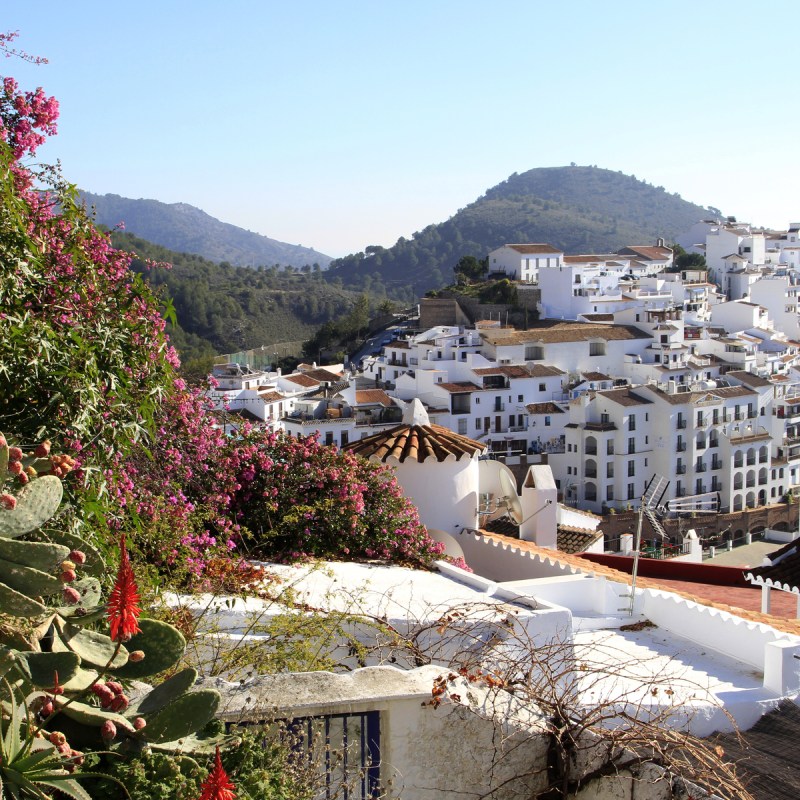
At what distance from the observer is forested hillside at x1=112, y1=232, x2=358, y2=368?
3388 inches

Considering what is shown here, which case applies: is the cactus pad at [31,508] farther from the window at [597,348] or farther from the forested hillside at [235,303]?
the forested hillside at [235,303]

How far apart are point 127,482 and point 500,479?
7124 mm

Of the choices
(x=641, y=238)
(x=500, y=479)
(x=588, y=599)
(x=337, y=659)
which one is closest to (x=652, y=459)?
(x=500, y=479)

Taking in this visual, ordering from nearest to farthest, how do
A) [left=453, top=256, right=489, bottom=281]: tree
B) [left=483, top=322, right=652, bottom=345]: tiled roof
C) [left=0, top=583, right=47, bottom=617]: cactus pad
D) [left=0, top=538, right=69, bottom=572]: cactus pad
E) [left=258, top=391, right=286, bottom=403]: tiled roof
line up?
1. [left=0, top=583, right=47, bottom=617]: cactus pad
2. [left=0, top=538, right=69, bottom=572]: cactus pad
3. [left=258, top=391, right=286, bottom=403]: tiled roof
4. [left=483, top=322, right=652, bottom=345]: tiled roof
5. [left=453, top=256, right=489, bottom=281]: tree

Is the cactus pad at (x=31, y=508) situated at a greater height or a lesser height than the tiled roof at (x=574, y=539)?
greater

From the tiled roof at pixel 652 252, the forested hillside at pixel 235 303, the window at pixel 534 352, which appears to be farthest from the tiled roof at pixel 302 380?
the tiled roof at pixel 652 252

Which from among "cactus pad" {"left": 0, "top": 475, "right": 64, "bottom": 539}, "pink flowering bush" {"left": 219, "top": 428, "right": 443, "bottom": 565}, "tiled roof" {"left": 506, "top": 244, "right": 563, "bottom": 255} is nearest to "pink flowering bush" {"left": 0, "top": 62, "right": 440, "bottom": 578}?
"pink flowering bush" {"left": 219, "top": 428, "right": 443, "bottom": 565}

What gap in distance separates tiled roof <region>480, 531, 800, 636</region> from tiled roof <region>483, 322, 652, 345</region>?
145 feet

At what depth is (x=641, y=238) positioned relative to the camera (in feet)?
543

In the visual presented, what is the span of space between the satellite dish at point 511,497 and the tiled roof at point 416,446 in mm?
771

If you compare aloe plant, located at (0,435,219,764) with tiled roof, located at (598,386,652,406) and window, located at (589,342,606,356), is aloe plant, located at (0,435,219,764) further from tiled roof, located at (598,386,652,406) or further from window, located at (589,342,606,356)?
window, located at (589,342,606,356)

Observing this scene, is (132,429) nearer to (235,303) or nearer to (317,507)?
(317,507)

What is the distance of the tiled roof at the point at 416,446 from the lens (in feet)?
36.2

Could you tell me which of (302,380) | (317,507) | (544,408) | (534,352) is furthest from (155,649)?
(534,352)
